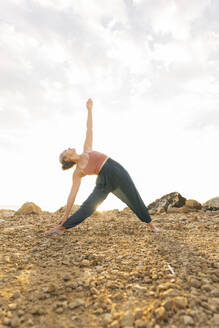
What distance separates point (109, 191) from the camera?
5.60m

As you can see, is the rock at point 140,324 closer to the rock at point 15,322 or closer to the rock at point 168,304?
the rock at point 168,304

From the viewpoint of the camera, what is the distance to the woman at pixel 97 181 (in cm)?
538

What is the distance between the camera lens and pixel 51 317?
2.63 metres

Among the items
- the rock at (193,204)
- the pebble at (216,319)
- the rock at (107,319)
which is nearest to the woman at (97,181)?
the rock at (107,319)

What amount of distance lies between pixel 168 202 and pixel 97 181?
14.2ft

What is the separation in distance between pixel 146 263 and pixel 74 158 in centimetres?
258

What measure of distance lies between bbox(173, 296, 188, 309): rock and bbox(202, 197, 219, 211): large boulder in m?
6.38

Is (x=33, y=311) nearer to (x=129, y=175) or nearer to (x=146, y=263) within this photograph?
(x=146, y=263)

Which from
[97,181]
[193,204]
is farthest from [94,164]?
[193,204]

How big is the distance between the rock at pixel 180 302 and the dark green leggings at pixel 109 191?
9.83 ft

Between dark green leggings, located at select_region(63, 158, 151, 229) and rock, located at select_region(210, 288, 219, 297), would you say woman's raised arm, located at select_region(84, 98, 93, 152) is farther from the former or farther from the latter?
rock, located at select_region(210, 288, 219, 297)

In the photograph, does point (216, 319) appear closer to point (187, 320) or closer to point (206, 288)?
point (187, 320)

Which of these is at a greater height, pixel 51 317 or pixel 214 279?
pixel 214 279

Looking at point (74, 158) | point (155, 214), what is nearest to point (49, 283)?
point (74, 158)
